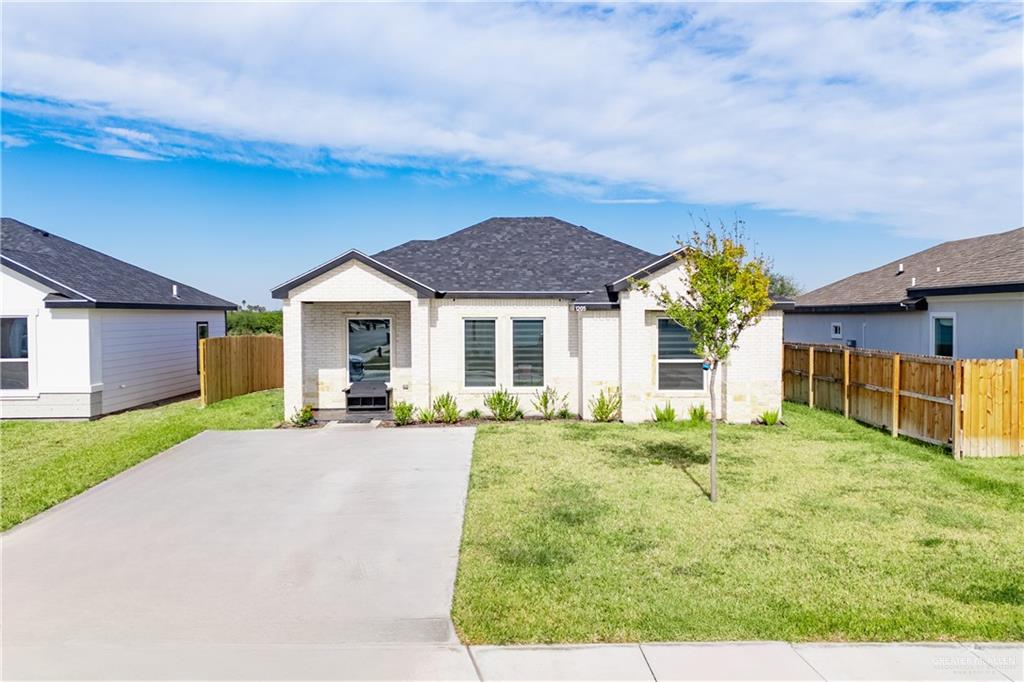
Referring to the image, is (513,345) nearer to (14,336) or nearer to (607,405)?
(607,405)

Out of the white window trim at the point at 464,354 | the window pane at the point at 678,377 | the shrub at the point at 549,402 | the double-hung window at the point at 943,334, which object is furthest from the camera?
the double-hung window at the point at 943,334

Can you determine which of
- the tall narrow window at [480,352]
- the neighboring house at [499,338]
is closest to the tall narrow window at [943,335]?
the neighboring house at [499,338]

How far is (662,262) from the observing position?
15094mm

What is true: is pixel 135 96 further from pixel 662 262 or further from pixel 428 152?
pixel 662 262

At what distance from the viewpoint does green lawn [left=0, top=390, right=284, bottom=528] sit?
9.52 metres

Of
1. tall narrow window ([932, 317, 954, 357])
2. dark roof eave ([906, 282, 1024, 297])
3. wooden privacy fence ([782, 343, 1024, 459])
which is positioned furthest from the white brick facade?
tall narrow window ([932, 317, 954, 357])

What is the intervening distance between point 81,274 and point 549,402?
545 inches

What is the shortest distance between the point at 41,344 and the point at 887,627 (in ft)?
62.7

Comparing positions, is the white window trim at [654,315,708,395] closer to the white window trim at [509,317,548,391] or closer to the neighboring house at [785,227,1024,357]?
the white window trim at [509,317,548,391]

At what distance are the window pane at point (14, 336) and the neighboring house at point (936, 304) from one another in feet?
78.8

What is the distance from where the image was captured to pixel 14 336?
53.6 feet

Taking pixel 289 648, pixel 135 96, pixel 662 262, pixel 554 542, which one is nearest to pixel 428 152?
pixel 135 96

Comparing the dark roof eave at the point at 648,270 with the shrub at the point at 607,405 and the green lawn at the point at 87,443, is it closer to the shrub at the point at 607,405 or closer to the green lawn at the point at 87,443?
the shrub at the point at 607,405

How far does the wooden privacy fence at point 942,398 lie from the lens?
11.5 meters
